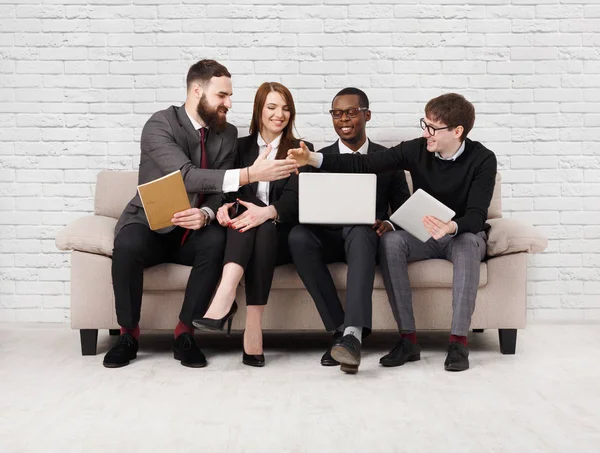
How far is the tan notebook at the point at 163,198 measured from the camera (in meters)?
3.00

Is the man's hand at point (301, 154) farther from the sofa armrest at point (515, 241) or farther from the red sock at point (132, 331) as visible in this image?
the red sock at point (132, 331)

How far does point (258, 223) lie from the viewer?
10.1ft

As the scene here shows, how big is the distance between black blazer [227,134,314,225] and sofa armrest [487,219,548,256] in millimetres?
815

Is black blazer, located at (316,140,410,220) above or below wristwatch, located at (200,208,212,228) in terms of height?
above

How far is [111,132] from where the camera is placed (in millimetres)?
3922

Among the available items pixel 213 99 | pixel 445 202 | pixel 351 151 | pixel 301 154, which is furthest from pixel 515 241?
pixel 213 99

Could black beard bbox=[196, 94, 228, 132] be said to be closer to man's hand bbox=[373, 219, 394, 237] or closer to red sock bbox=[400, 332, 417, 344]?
man's hand bbox=[373, 219, 394, 237]

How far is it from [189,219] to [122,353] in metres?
0.58

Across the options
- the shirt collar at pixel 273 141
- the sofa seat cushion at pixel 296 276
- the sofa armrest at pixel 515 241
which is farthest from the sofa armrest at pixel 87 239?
the sofa armrest at pixel 515 241

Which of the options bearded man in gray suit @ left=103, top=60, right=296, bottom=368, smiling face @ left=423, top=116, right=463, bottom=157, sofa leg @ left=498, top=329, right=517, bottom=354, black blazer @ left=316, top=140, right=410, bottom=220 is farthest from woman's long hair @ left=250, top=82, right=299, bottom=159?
sofa leg @ left=498, top=329, right=517, bottom=354

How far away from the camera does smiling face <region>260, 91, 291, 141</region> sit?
3314mm

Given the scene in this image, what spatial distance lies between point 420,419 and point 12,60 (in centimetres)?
274

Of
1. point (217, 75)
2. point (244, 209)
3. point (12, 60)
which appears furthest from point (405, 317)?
point (12, 60)

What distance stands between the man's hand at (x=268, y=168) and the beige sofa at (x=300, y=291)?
1.24 feet
